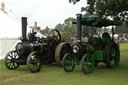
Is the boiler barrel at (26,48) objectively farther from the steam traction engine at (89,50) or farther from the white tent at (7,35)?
the white tent at (7,35)

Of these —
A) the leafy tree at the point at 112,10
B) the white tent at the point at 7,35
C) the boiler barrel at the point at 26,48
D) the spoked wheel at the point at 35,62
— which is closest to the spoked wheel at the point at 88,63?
the leafy tree at the point at 112,10

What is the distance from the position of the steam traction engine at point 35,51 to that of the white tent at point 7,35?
10.4 ft

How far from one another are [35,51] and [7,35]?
4.66m

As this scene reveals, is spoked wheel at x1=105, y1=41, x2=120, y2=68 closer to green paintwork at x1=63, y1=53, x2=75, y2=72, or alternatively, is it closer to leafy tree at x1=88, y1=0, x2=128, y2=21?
leafy tree at x1=88, y1=0, x2=128, y2=21

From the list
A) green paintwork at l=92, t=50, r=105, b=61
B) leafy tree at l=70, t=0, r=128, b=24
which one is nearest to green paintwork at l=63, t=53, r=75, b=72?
A: green paintwork at l=92, t=50, r=105, b=61

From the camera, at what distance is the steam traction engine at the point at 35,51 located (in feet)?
25.5

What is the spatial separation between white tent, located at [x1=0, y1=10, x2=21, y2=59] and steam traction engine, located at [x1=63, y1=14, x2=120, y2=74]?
542cm

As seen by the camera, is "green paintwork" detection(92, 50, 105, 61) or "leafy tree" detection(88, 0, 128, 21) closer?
"leafy tree" detection(88, 0, 128, 21)

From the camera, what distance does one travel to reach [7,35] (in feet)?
40.1

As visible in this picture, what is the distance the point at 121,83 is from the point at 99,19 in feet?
8.51

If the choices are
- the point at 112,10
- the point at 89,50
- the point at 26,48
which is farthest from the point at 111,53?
the point at 26,48

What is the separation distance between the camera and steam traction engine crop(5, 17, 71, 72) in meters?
7.79

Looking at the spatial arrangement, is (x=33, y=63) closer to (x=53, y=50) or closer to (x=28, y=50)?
(x=28, y=50)

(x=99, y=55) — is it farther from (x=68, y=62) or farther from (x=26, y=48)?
(x=26, y=48)
